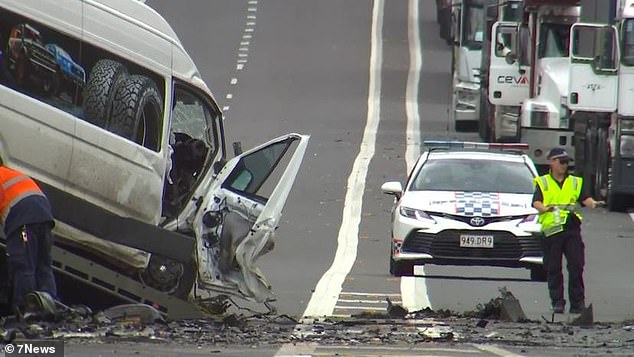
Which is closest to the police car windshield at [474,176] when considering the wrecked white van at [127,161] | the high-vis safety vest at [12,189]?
the wrecked white van at [127,161]

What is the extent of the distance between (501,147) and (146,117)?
7.75m

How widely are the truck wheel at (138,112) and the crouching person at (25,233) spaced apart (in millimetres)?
1414

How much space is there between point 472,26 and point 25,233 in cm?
2879

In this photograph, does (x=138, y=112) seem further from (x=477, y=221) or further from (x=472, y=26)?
(x=472, y=26)

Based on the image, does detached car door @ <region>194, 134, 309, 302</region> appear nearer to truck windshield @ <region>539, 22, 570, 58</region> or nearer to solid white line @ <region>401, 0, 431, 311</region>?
solid white line @ <region>401, 0, 431, 311</region>

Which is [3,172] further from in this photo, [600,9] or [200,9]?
[200,9]

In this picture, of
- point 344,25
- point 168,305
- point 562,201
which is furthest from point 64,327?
point 344,25

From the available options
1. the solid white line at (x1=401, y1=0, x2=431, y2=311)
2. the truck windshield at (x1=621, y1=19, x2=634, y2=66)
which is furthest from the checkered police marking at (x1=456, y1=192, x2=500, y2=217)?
the truck windshield at (x1=621, y1=19, x2=634, y2=66)

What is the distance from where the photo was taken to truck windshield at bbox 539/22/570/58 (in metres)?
34.1

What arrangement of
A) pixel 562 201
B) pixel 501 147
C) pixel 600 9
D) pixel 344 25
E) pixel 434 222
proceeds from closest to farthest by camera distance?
pixel 562 201
pixel 434 222
pixel 501 147
pixel 600 9
pixel 344 25

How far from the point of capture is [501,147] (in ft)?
76.4

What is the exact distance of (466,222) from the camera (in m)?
20.5

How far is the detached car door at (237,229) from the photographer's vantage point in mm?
16797

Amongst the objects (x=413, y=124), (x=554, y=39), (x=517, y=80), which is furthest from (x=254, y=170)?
(x=413, y=124)
